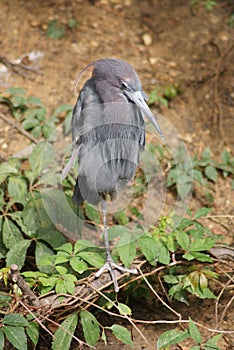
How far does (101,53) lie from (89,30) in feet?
0.74

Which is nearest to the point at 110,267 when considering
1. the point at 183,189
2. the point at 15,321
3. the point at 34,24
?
the point at 15,321

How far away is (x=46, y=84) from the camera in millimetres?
Result: 3609

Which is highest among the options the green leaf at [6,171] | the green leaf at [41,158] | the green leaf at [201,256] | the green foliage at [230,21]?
the green foliage at [230,21]

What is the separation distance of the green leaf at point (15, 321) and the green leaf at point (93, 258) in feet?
1.27

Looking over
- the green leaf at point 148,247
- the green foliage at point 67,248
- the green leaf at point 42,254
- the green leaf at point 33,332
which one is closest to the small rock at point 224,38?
the green foliage at point 67,248

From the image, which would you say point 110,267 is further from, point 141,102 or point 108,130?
point 141,102

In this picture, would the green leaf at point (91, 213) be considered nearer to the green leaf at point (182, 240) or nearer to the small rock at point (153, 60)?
the green leaf at point (182, 240)

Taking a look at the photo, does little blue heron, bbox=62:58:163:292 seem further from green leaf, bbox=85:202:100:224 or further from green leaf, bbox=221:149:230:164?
green leaf, bbox=221:149:230:164

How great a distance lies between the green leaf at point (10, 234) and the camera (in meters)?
2.48

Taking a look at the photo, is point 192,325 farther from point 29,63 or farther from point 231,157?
point 29,63

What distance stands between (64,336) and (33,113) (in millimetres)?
1504

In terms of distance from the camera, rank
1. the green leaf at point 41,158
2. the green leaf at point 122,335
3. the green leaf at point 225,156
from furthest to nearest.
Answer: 1. the green leaf at point 225,156
2. the green leaf at point 41,158
3. the green leaf at point 122,335

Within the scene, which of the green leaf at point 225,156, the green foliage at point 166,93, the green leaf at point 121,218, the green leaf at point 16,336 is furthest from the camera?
the green foliage at point 166,93

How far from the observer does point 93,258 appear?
2.35 meters
